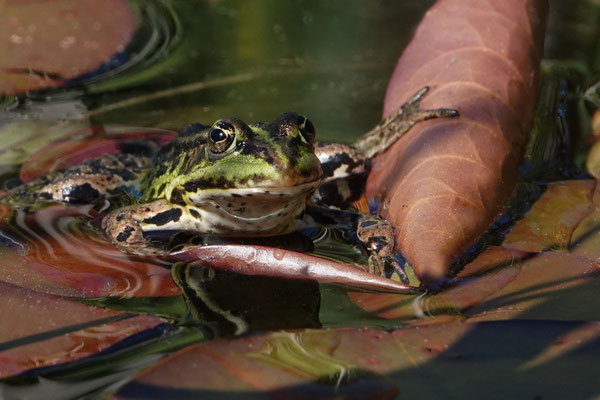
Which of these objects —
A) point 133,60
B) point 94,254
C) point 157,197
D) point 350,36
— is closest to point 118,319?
point 94,254

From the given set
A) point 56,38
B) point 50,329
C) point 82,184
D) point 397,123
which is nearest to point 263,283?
point 50,329

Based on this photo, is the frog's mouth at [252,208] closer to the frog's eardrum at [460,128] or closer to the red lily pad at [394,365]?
the frog's eardrum at [460,128]

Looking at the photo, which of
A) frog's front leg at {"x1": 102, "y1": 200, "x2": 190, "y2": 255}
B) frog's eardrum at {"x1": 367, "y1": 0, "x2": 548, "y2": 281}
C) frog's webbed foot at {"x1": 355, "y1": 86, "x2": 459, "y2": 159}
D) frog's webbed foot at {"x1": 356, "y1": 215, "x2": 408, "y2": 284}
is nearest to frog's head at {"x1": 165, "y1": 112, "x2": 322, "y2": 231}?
frog's front leg at {"x1": 102, "y1": 200, "x2": 190, "y2": 255}

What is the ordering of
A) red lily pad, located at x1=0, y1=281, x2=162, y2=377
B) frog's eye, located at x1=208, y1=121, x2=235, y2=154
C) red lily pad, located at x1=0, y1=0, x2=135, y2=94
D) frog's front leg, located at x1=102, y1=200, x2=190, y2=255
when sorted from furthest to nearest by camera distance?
red lily pad, located at x1=0, y1=0, x2=135, y2=94 < frog's front leg, located at x1=102, y1=200, x2=190, y2=255 < frog's eye, located at x1=208, y1=121, x2=235, y2=154 < red lily pad, located at x1=0, y1=281, x2=162, y2=377

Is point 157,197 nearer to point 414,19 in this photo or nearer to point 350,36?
point 350,36

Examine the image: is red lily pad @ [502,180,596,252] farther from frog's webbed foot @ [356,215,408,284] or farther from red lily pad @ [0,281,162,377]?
red lily pad @ [0,281,162,377]

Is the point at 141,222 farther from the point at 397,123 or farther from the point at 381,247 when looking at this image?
the point at 397,123

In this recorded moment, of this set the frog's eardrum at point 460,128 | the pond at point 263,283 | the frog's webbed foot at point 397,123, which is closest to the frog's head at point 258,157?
the pond at point 263,283
